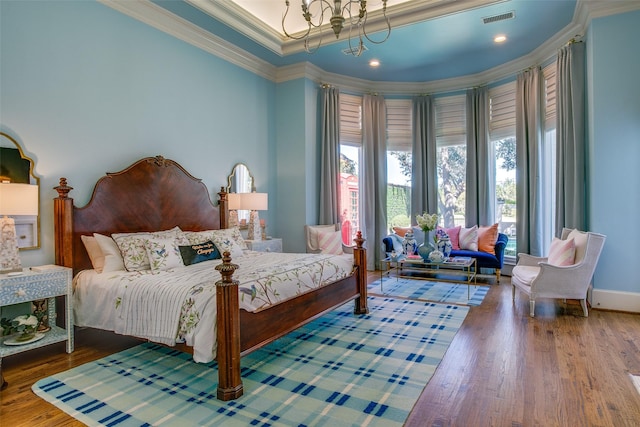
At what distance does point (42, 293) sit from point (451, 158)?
610 cm

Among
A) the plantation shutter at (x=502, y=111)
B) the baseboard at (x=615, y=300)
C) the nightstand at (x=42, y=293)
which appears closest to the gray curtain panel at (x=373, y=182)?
the plantation shutter at (x=502, y=111)

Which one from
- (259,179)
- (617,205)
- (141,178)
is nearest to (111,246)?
(141,178)

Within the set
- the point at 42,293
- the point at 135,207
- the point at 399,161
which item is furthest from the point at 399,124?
the point at 42,293

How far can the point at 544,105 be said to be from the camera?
18.0 feet

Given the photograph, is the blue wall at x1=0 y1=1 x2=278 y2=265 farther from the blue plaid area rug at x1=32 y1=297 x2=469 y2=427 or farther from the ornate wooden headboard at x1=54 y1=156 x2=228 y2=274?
the blue plaid area rug at x1=32 y1=297 x2=469 y2=427

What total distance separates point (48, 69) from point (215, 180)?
83.9 inches

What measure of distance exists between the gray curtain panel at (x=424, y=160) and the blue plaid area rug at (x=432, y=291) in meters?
1.59

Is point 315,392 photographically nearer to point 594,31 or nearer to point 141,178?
point 141,178

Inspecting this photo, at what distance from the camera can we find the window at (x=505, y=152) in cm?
608

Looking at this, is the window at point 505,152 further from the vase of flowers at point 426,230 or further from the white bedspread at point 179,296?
the white bedspread at point 179,296

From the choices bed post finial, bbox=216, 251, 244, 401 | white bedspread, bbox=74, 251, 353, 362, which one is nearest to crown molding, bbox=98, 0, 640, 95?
white bedspread, bbox=74, 251, 353, 362

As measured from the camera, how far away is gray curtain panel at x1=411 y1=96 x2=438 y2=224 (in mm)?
6688

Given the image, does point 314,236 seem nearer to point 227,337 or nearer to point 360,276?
point 360,276

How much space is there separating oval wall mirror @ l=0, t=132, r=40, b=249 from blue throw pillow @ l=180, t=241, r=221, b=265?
1187 millimetres
